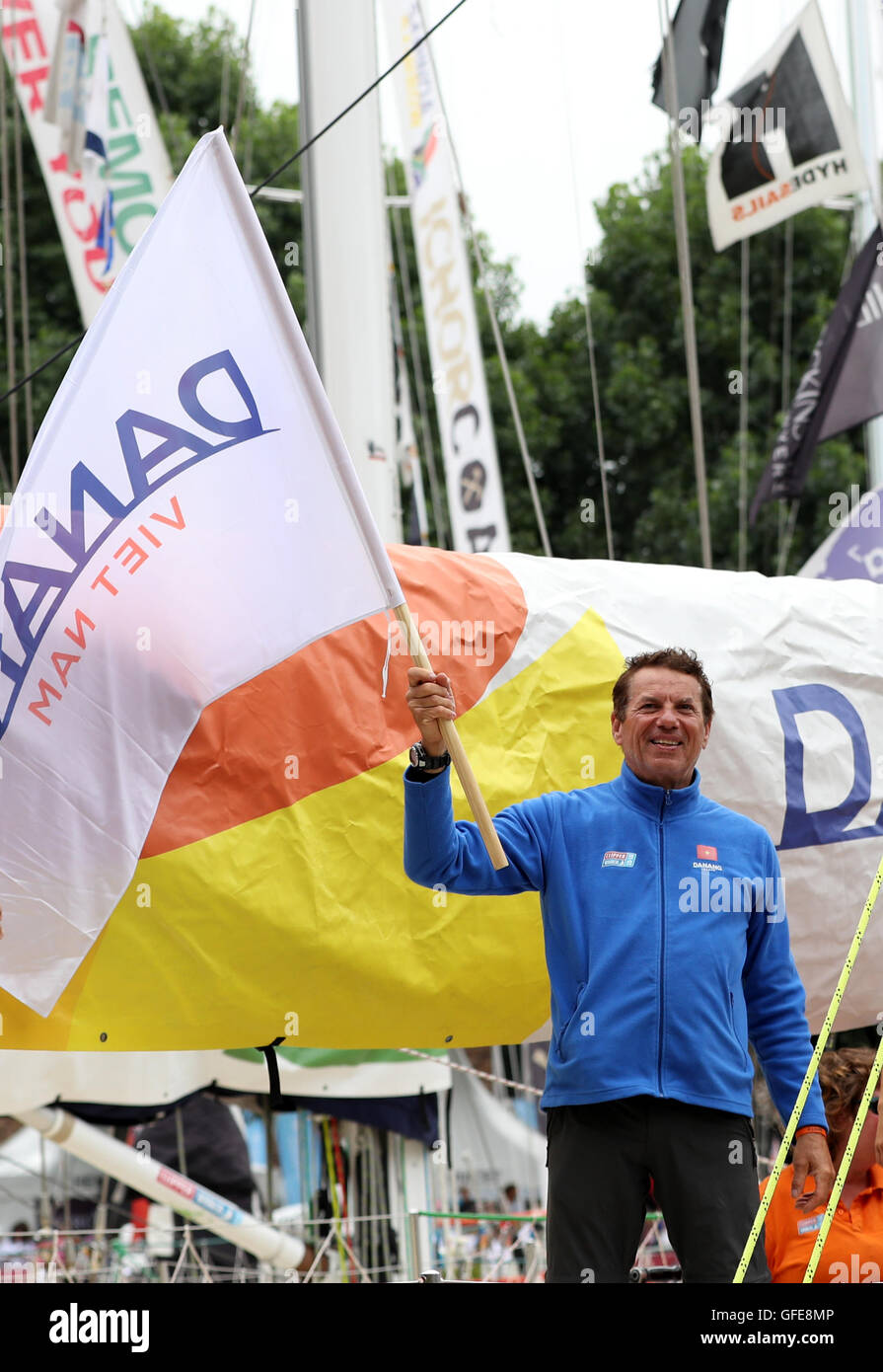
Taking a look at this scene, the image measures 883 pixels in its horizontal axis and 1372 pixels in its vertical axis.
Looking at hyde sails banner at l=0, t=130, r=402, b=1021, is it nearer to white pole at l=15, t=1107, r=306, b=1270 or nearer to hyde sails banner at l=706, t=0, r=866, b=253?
white pole at l=15, t=1107, r=306, b=1270

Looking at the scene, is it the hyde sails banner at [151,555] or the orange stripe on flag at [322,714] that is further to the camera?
the orange stripe on flag at [322,714]

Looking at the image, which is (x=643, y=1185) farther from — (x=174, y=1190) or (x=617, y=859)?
(x=174, y=1190)

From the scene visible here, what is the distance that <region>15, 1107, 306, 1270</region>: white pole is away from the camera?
7.96 meters

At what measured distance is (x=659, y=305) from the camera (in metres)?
20.9

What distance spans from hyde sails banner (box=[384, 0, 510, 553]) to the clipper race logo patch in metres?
6.40

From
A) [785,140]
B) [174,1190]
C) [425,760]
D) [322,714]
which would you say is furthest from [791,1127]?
[785,140]

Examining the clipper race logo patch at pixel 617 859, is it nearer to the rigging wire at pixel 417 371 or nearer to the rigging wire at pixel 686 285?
the rigging wire at pixel 686 285

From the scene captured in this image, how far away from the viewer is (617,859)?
3.25 metres

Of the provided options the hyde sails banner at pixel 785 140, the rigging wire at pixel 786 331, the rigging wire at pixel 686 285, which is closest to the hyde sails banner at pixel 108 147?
the hyde sails banner at pixel 785 140

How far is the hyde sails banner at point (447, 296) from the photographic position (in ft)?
31.8

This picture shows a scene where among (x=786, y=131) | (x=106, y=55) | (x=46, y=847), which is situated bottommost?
(x=46, y=847)

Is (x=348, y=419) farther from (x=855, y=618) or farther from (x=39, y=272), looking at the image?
(x=39, y=272)

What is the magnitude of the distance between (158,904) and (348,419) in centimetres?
311
